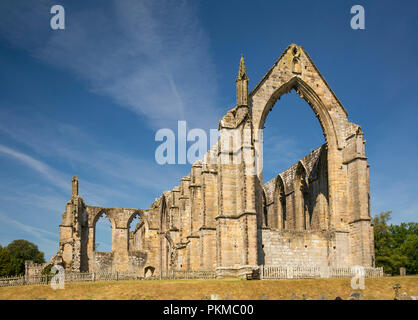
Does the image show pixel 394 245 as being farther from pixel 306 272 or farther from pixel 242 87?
pixel 242 87

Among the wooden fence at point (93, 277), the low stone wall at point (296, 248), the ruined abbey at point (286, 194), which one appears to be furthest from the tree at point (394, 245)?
the wooden fence at point (93, 277)

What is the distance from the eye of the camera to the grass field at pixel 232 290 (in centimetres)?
1923

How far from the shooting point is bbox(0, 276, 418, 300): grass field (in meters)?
19.2

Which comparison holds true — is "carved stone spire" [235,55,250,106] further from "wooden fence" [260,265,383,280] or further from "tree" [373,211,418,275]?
"tree" [373,211,418,275]

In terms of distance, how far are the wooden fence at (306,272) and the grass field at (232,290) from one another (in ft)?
9.26

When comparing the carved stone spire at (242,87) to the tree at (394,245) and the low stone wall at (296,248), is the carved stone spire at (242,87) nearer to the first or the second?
the low stone wall at (296,248)

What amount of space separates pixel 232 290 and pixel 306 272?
762cm

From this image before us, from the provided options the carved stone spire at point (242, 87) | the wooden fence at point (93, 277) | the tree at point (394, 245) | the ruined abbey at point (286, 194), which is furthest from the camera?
the tree at point (394, 245)

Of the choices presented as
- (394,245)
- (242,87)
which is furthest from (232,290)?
(394,245)

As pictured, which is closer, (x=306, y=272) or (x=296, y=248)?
(x=306, y=272)

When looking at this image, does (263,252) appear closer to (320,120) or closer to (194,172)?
(320,120)

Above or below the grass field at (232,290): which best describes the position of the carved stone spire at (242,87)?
above

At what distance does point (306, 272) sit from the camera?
26.2m
